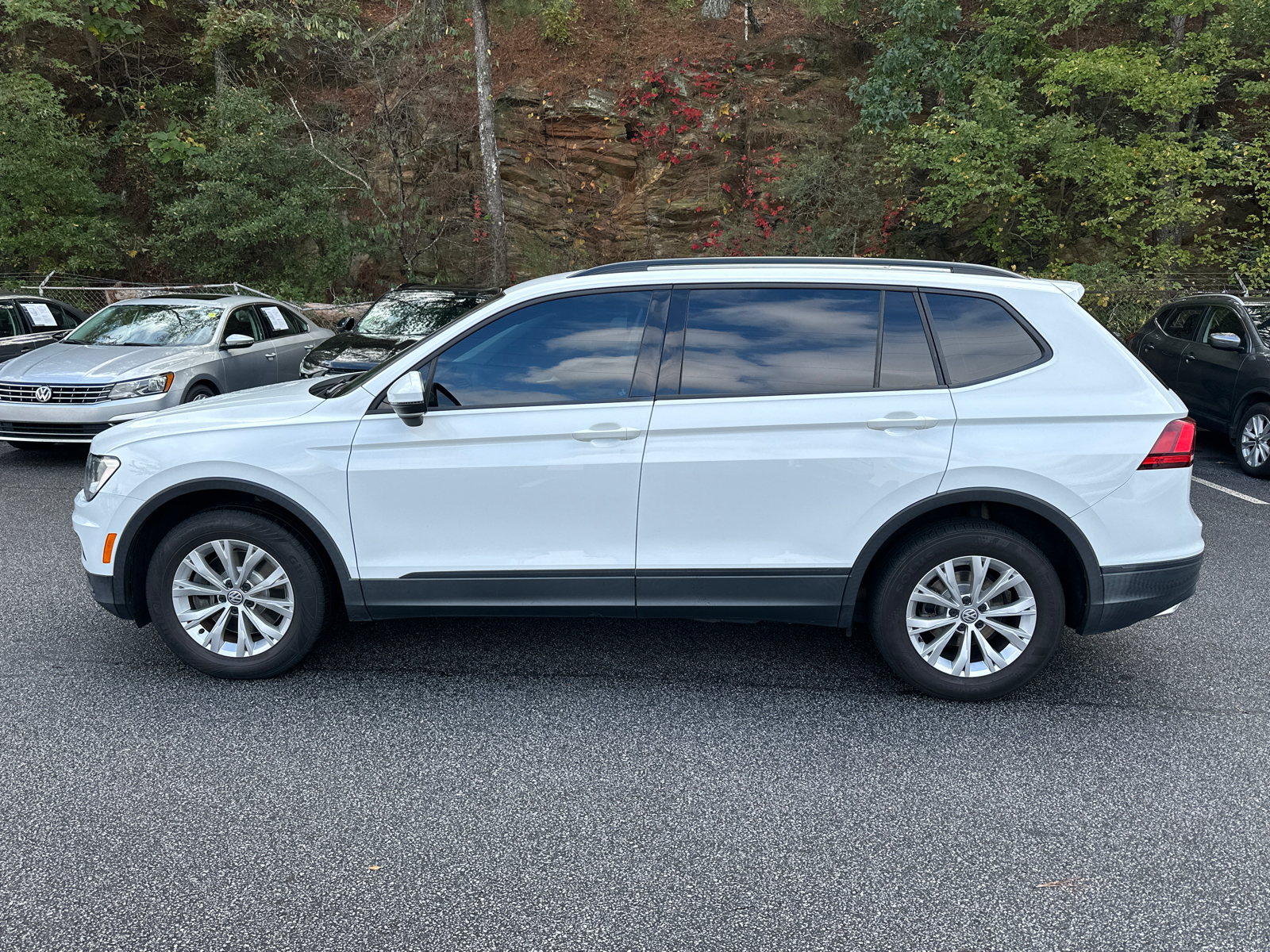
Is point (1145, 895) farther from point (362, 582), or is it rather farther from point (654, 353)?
point (362, 582)

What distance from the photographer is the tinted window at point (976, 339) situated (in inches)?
157

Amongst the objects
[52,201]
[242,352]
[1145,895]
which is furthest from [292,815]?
[52,201]

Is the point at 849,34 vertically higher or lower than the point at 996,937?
higher

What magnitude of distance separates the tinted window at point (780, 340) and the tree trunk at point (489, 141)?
11839mm

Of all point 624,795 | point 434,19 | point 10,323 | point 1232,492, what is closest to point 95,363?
point 10,323

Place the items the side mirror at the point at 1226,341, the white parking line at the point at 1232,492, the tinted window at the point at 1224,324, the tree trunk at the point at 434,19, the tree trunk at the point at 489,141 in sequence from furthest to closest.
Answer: the tree trunk at the point at 434,19
the tree trunk at the point at 489,141
the tinted window at the point at 1224,324
the side mirror at the point at 1226,341
the white parking line at the point at 1232,492

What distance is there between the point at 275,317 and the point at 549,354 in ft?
28.2

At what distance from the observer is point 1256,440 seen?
9.14 metres

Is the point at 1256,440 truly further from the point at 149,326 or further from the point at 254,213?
the point at 254,213

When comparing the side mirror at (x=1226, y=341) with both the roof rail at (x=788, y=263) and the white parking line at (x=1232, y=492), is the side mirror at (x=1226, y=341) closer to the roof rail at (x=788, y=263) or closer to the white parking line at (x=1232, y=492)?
the white parking line at (x=1232, y=492)

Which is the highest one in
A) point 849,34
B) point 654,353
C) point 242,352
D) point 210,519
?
point 849,34

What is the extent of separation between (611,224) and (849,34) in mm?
6842

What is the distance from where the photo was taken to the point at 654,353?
4062 millimetres

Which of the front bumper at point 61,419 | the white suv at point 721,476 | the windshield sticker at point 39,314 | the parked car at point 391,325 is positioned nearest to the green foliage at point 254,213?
the windshield sticker at point 39,314
